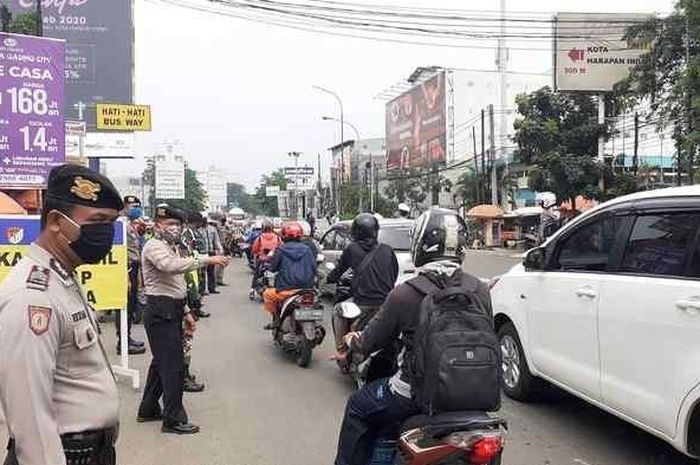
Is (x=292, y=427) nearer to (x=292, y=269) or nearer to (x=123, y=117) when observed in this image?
(x=292, y=269)

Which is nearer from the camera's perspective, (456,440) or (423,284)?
(456,440)

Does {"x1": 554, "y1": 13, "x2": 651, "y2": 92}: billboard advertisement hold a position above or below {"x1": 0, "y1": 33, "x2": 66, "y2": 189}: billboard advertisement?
above

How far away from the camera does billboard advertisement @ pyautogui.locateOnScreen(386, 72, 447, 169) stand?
7138 cm

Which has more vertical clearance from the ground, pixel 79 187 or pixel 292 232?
pixel 79 187

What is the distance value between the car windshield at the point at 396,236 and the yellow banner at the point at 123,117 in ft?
29.3

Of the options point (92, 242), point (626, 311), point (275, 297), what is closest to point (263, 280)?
point (275, 297)

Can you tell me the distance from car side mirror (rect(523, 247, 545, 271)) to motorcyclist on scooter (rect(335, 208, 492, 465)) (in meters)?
2.49

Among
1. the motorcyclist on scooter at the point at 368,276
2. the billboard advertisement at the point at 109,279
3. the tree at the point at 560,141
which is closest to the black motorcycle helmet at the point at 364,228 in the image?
the motorcyclist on scooter at the point at 368,276

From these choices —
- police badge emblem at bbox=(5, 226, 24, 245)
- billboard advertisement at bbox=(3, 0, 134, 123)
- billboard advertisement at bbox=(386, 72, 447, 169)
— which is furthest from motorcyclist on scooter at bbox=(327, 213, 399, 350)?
billboard advertisement at bbox=(386, 72, 447, 169)

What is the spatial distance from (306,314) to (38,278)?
240 inches

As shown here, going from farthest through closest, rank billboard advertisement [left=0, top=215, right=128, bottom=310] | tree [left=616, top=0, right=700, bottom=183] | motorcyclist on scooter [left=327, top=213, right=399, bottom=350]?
tree [left=616, top=0, right=700, bottom=183], motorcyclist on scooter [left=327, top=213, right=399, bottom=350], billboard advertisement [left=0, top=215, right=128, bottom=310]

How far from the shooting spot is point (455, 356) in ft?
9.87

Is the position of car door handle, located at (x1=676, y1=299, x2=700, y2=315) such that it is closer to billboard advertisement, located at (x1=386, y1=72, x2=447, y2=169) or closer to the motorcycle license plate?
the motorcycle license plate

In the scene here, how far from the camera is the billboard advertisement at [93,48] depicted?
24.5m
